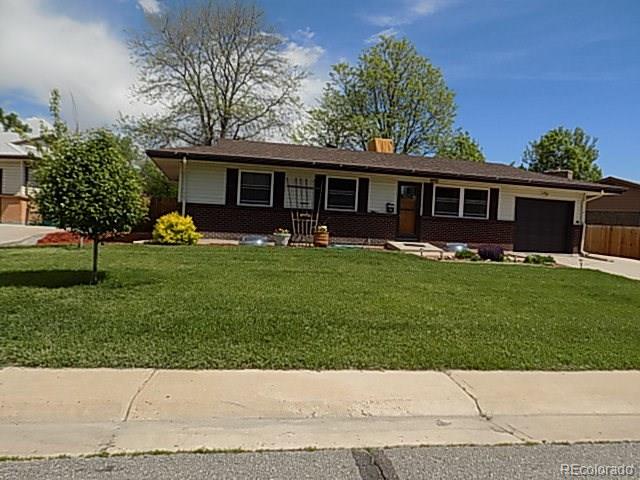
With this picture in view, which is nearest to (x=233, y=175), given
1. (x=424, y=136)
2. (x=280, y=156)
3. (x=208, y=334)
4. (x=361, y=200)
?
(x=280, y=156)

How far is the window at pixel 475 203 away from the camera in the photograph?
798 inches

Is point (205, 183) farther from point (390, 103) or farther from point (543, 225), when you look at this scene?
point (390, 103)

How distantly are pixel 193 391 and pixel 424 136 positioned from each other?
37928 millimetres

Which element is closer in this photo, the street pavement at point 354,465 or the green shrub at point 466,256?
the street pavement at point 354,465

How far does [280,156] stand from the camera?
18.5 metres

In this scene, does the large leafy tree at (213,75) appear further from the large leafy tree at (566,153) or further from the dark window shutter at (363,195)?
the large leafy tree at (566,153)

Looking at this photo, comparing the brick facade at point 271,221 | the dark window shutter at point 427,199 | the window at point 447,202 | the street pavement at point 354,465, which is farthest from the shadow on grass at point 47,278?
the window at point 447,202

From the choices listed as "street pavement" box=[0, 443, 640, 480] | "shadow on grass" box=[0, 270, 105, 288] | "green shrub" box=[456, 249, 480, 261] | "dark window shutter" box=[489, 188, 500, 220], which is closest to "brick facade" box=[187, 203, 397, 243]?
"green shrub" box=[456, 249, 480, 261]

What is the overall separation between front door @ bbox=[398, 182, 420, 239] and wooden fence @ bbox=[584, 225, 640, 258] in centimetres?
1022

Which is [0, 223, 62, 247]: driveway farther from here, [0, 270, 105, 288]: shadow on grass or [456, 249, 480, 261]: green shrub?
[456, 249, 480, 261]: green shrub

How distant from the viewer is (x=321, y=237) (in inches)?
689

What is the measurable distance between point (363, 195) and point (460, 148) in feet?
86.6

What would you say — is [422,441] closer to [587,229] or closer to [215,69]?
[587,229]

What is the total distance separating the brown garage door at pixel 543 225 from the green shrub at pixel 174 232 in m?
12.6
